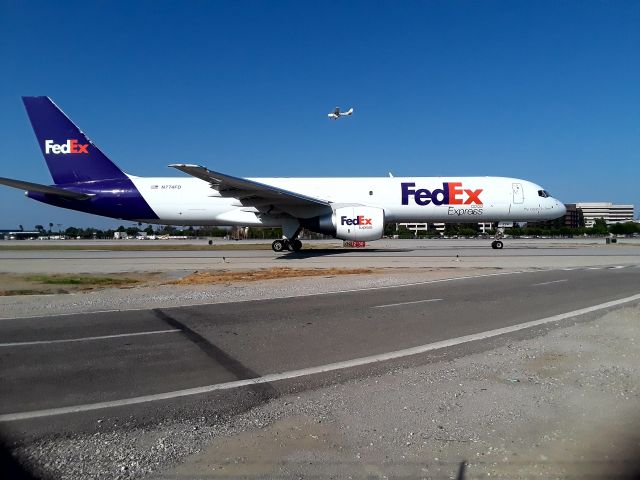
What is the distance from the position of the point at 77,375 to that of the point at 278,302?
522 centimetres

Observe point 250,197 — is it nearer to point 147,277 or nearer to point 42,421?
point 147,277

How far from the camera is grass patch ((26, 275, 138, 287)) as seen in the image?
13.3m

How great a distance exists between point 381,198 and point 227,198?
27.1 ft

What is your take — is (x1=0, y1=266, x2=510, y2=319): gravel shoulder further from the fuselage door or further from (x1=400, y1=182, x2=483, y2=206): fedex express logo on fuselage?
the fuselage door

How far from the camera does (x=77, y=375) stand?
486 centimetres

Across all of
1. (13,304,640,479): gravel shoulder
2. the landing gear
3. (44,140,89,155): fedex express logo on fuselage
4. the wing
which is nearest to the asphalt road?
(13,304,640,479): gravel shoulder

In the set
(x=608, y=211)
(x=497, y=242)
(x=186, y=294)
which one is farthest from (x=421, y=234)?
(x=608, y=211)

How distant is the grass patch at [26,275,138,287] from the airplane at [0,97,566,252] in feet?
31.5

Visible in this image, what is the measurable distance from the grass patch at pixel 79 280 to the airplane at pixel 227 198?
31.5ft

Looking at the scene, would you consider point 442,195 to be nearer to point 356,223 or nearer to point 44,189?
point 356,223

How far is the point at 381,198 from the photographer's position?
24.5 m

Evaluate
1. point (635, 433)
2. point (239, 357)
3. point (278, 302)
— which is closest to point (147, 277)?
point (278, 302)

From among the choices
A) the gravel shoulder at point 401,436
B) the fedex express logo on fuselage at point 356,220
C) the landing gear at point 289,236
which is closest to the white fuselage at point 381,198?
the landing gear at point 289,236

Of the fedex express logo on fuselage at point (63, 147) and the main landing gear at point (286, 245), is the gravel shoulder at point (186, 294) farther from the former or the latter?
the fedex express logo on fuselage at point (63, 147)
